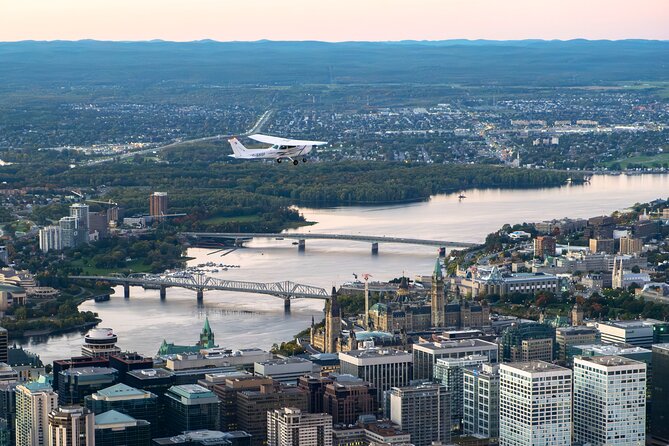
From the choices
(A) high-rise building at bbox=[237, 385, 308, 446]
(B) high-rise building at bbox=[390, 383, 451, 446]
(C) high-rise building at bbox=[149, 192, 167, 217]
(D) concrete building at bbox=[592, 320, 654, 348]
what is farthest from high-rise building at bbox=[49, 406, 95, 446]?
(C) high-rise building at bbox=[149, 192, 167, 217]

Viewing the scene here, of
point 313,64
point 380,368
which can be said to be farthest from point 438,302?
point 313,64

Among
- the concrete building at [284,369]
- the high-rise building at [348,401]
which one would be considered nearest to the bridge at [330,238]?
the concrete building at [284,369]

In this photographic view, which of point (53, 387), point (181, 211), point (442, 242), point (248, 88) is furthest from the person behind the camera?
point (248, 88)

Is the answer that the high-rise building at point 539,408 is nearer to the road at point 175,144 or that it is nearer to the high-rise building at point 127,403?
the high-rise building at point 127,403

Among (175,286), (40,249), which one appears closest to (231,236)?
(40,249)

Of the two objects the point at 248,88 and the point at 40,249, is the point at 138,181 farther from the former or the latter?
the point at 248,88

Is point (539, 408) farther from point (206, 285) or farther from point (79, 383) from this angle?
point (206, 285)
